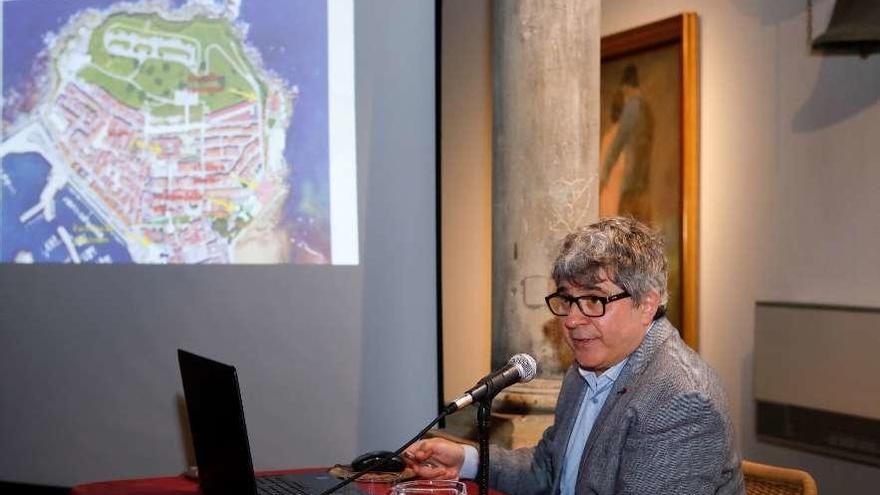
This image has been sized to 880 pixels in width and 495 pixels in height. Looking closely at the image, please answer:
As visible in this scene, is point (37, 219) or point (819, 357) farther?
point (37, 219)

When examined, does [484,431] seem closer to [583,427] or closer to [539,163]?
[583,427]

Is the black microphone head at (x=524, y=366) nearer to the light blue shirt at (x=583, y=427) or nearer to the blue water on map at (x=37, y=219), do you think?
the light blue shirt at (x=583, y=427)

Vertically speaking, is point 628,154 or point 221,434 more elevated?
point 628,154

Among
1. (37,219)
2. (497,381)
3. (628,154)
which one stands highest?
(628,154)

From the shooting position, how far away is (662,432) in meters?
1.87

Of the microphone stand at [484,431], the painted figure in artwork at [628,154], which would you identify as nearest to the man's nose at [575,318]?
the microphone stand at [484,431]

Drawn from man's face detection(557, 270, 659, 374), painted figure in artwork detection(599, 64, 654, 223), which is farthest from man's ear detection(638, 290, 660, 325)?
painted figure in artwork detection(599, 64, 654, 223)

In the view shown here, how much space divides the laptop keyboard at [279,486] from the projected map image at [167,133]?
7.42ft

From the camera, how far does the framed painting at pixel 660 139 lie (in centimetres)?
455

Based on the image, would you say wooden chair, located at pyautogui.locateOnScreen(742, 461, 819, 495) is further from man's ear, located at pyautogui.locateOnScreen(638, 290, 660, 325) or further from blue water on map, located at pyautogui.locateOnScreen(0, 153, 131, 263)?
blue water on map, located at pyautogui.locateOnScreen(0, 153, 131, 263)

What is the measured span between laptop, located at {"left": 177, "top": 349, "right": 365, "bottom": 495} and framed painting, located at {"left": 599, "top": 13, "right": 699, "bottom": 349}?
111 inches

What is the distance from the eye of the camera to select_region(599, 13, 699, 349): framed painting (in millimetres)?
4555

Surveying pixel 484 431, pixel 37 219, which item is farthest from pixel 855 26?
pixel 37 219

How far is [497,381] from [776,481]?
1106mm
